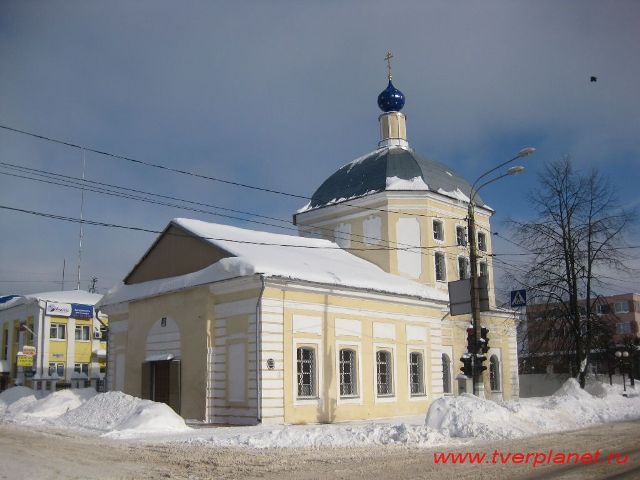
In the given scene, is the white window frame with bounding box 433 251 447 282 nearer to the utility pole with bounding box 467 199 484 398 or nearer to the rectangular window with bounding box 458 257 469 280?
the rectangular window with bounding box 458 257 469 280

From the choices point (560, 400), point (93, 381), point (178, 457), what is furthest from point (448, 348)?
point (93, 381)

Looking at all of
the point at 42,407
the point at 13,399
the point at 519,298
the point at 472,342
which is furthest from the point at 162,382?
the point at 519,298

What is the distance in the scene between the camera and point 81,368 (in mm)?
45969

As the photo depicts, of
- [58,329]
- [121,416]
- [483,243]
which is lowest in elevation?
[121,416]

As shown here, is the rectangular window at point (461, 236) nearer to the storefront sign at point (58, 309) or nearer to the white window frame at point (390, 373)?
the white window frame at point (390, 373)

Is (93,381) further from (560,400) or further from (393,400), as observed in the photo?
(560,400)

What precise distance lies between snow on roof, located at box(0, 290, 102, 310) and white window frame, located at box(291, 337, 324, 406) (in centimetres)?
3022

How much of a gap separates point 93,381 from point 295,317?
84.9ft

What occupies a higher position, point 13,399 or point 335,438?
point 13,399

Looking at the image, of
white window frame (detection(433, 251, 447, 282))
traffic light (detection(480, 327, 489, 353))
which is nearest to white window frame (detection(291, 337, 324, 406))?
traffic light (detection(480, 327, 489, 353))

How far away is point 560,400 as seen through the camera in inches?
795

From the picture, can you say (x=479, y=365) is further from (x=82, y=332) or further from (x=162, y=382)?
(x=82, y=332)

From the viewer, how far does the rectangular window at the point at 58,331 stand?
4466cm

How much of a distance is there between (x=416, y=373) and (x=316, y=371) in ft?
17.6
